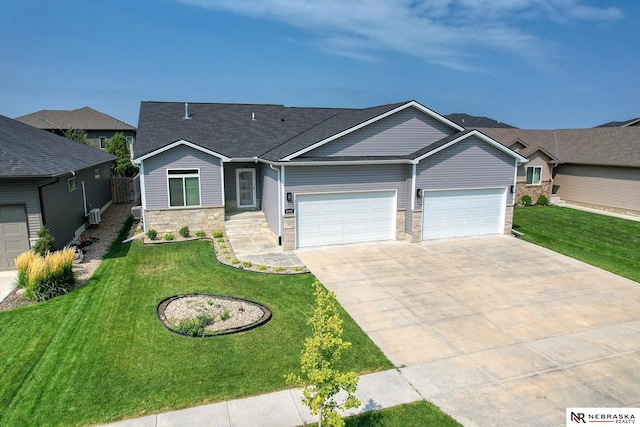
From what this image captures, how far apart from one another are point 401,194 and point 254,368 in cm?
1094

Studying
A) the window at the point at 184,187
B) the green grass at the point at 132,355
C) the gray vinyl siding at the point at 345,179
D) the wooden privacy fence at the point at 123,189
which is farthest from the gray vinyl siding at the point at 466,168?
the wooden privacy fence at the point at 123,189

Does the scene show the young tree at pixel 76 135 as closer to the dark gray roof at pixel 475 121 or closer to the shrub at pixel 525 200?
the dark gray roof at pixel 475 121

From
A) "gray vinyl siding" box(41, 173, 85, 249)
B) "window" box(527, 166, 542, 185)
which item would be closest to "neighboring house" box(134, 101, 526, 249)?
"gray vinyl siding" box(41, 173, 85, 249)

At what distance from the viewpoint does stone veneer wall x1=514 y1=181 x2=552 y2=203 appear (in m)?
26.1

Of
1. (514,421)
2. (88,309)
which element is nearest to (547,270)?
(514,421)

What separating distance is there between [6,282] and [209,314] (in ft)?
21.8

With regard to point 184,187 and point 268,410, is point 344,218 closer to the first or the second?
point 184,187

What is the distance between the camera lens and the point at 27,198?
12.1 meters

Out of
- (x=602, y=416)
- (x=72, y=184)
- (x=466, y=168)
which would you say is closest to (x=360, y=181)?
(x=466, y=168)

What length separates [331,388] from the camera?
5078 millimetres

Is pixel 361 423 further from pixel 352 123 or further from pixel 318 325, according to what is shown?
pixel 352 123

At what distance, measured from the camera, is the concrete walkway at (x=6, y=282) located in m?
10.7

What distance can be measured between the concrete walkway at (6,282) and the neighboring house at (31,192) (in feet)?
1.07

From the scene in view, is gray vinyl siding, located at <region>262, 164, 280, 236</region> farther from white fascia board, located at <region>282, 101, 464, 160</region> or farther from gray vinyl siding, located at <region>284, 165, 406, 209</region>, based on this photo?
white fascia board, located at <region>282, 101, 464, 160</region>
